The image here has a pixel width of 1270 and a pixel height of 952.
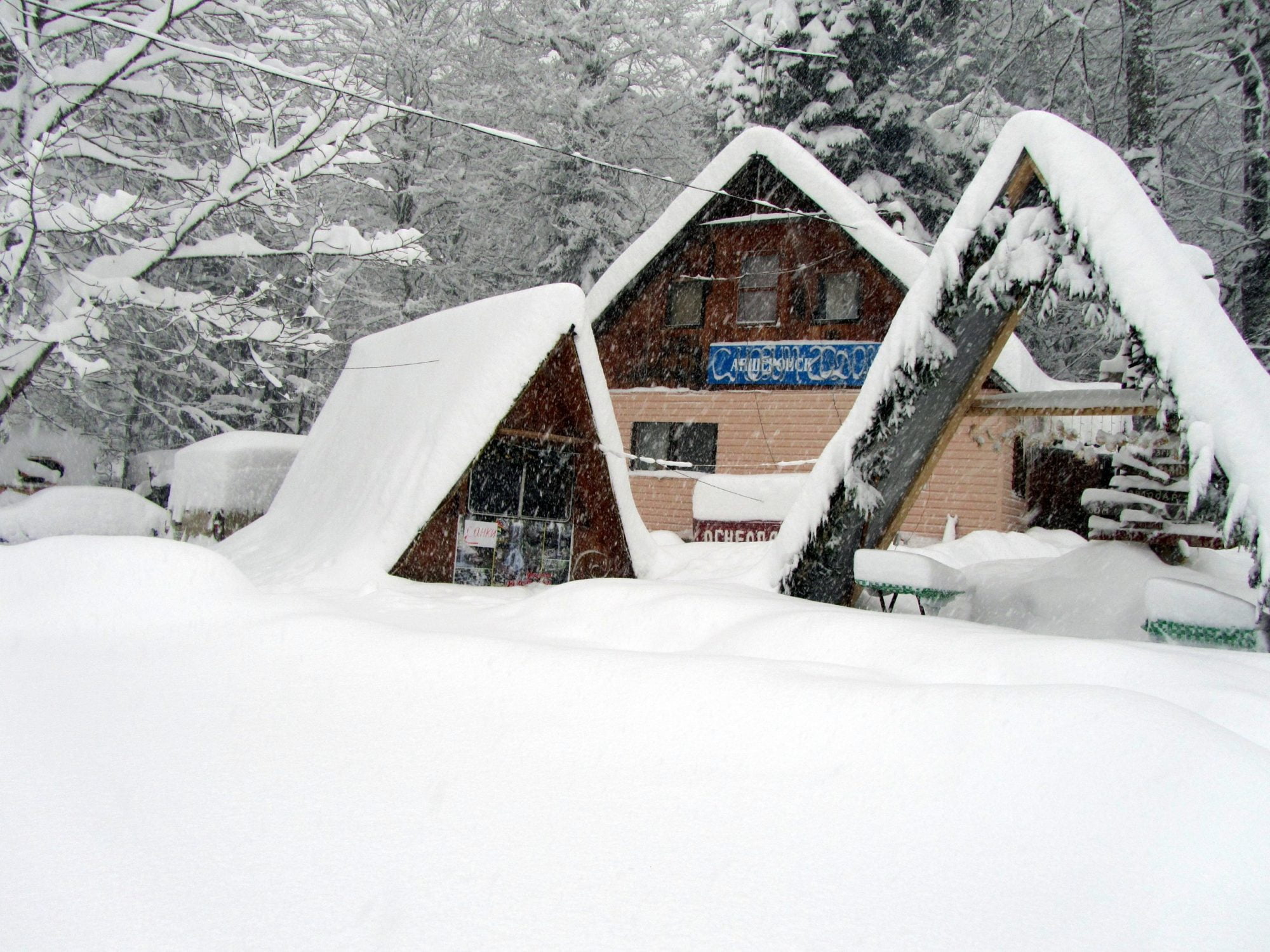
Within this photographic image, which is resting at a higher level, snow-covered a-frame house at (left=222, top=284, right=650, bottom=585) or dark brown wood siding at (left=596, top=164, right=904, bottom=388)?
dark brown wood siding at (left=596, top=164, right=904, bottom=388)

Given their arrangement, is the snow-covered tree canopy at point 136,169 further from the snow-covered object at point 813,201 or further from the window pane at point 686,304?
the window pane at point 686,304

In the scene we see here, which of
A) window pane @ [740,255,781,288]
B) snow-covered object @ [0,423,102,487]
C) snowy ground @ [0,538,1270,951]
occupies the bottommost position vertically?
snow-covered object @ [0,423,102,487]

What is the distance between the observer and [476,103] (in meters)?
23.0

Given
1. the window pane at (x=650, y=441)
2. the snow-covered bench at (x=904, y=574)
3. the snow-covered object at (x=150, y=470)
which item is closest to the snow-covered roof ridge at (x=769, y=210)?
the window pane at (x=650, y=441)

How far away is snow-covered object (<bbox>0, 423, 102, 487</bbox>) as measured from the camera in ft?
65.4

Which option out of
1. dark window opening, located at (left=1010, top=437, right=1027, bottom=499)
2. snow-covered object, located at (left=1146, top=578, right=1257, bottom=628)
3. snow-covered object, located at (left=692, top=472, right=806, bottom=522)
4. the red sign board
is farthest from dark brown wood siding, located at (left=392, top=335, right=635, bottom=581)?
dark window opening, located at (left=1010, top=437, right=1027, bottom=499)

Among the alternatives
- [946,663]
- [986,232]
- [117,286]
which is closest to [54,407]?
[117,286]

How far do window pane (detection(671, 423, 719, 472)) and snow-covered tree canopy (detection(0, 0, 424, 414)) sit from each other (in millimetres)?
8845

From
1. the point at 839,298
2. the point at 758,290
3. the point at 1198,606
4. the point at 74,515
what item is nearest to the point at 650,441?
the point at 758,290

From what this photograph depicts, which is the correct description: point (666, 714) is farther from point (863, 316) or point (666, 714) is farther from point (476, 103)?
point (476, 103)

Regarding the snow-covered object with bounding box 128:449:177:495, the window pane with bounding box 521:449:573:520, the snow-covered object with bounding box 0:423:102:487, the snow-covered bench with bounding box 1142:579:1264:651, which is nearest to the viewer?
the snow-covered bench with bounding box 1142:579:1264:651

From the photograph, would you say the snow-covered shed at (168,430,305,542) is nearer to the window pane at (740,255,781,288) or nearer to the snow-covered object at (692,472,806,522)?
the snow-covered object at (692,472,806,522)

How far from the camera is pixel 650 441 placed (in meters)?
17.6

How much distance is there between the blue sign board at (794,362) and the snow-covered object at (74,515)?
34.0ft
